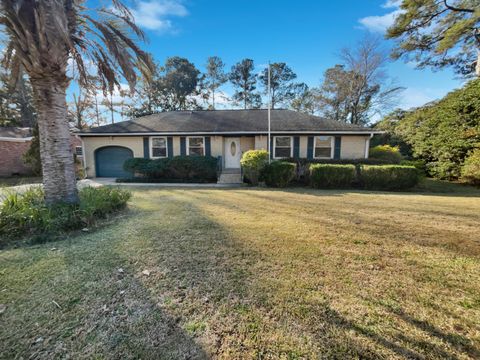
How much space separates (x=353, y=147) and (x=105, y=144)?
15.3 metres

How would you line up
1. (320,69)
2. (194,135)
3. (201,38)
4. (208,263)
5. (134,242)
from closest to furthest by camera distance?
(208,263)
(134,242)
(194,135)
(201,38)
(320,69)

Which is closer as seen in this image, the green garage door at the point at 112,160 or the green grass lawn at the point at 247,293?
the green grass lawn at the point at 247,293

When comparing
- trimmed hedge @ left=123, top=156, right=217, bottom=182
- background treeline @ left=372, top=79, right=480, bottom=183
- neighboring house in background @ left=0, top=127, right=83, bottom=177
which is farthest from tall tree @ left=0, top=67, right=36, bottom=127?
background treeline @ left=372, top=79, right=480, bottom=183

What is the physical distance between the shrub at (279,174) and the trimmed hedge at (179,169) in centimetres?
337

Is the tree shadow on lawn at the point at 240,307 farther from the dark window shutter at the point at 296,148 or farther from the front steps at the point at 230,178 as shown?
the dark window shutter at the point at 296,148

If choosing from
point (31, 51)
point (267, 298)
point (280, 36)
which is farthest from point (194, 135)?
point (267, 298)

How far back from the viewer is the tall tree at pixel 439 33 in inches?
542

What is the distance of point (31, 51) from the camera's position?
154 inches

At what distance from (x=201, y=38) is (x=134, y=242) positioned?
14.8 meters

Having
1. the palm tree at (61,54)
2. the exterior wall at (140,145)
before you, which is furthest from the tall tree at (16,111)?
the palm tree at (61,54)

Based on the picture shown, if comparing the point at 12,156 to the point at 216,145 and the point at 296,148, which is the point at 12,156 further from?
the point at 296,148

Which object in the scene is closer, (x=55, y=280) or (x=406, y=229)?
(x=55, y=280)

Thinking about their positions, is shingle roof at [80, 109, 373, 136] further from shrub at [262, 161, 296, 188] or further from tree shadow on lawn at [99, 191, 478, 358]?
tree shadow on lawn at [99, 191, 478, 358]

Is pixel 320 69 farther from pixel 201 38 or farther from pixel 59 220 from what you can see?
pixel 59 220
